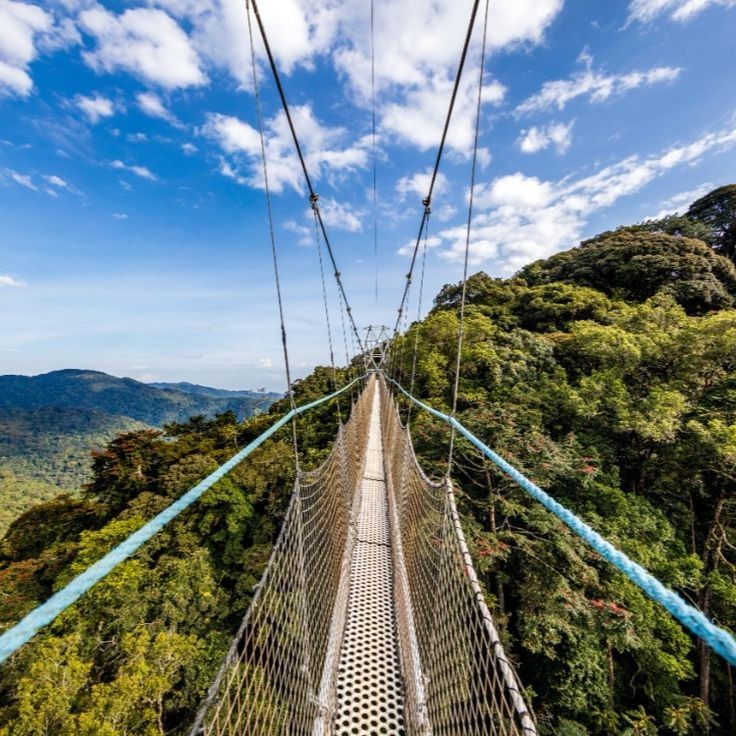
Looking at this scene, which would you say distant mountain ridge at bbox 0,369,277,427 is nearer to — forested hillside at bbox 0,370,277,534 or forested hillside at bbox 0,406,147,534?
forested hillside at bbox 0,370,277,534

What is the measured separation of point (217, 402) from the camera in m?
101

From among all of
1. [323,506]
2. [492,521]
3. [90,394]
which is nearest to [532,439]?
[492,521]

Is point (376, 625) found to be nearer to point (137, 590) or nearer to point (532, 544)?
point (532, 544)

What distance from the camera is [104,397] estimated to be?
331 feet

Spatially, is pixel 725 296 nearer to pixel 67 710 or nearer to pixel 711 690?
pixel 711 690

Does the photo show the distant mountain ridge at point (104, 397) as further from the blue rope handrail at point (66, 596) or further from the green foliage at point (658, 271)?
the blue rope handrail at point (66, 596)

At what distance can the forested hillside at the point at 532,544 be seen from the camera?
18.2ft

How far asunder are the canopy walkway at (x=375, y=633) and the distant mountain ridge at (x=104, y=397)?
92.0 metres

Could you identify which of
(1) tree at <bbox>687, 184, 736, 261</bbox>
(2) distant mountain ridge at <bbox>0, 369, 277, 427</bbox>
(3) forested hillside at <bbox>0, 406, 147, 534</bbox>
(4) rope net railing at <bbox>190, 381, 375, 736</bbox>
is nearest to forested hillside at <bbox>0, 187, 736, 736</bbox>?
(4) rope net railing at <bbox>190, 381, 375, 736</bbox>

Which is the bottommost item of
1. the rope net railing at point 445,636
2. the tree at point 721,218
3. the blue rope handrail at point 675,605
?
the rope net railing at point 445,636

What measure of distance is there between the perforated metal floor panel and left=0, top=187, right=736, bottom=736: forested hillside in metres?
3.48

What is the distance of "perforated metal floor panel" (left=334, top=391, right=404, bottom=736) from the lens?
1.49 m

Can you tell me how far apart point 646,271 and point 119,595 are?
16276 mm

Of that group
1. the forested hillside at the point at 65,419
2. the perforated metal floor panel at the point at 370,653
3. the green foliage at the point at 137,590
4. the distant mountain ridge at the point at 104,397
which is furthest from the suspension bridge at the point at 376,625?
the distant mountain ridge at the point at 104,397
